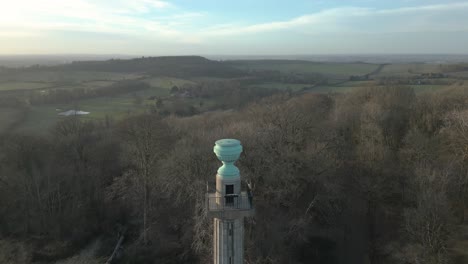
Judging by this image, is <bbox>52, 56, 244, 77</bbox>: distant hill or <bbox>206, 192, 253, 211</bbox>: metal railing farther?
<bbox>52, 56, 244, 77</bbox>: distant hill

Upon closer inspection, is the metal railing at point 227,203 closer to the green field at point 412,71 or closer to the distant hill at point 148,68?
the distant hill at point 148,68

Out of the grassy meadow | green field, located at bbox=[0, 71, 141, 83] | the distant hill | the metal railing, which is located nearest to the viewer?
the metal railing

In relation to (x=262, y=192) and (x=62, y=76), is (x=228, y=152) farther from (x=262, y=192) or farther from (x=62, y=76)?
(x=62, y=76)

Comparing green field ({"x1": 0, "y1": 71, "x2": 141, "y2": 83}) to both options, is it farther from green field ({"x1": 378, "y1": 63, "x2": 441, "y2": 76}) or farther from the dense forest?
green field ({"x1": 378, "y1": 63, "x2": 441, "y2": 76})

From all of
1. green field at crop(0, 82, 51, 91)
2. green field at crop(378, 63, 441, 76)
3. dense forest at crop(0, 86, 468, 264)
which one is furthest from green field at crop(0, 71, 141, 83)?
green field at crop(378, 63, 441, 76)

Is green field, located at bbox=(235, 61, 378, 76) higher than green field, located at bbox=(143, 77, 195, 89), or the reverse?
green field, located at bbox=(235, 61, 378, 76)

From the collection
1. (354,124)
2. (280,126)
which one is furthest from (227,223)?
(354,124)

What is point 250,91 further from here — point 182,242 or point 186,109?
point 182,242

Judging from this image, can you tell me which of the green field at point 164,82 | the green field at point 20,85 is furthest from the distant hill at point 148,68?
the green field at point 20,85
